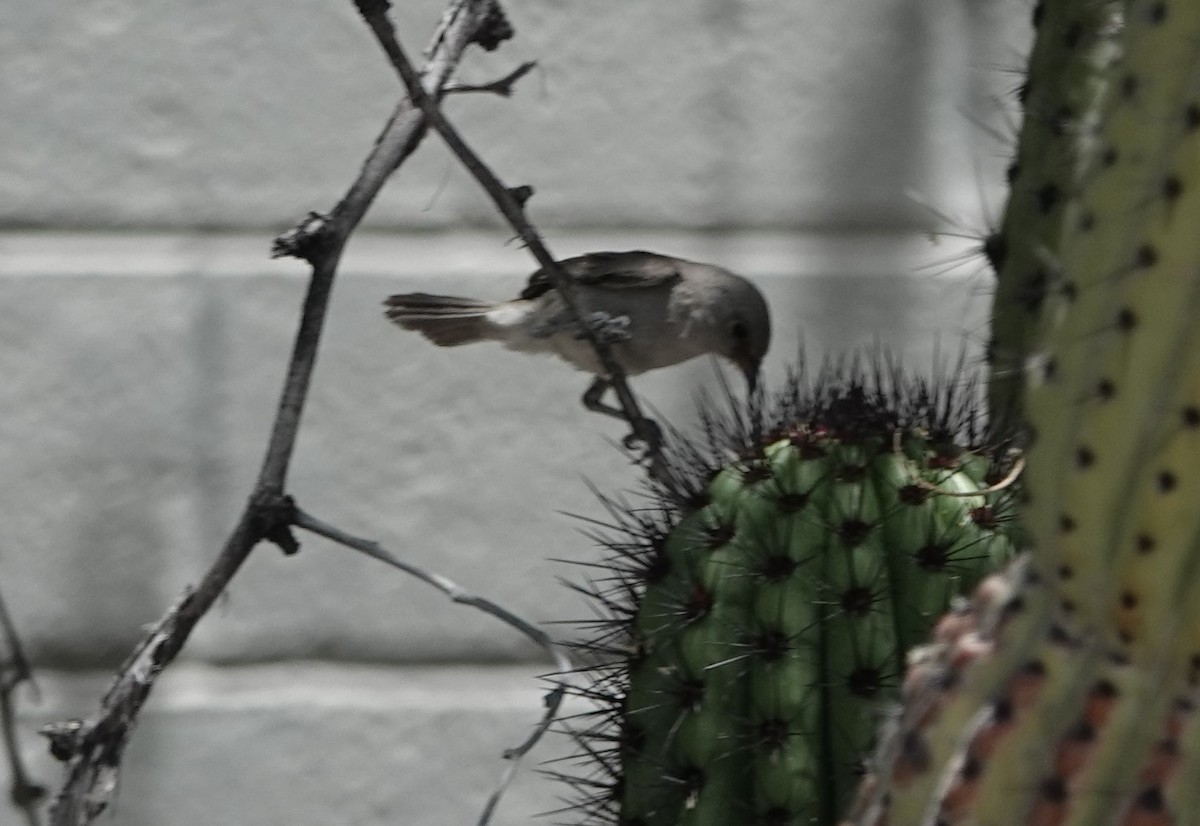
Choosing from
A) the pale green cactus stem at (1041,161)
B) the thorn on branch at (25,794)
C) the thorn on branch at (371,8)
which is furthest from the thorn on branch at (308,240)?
the thorn on branch at (25,794)

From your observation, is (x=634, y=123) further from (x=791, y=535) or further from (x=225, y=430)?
(x=791, y=535)

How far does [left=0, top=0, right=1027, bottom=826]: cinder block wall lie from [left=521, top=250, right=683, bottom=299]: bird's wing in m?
0.12

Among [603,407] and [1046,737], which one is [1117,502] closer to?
[1046,737]

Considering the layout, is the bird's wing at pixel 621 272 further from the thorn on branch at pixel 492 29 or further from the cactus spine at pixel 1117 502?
the cactus spine at pixel 1117 502

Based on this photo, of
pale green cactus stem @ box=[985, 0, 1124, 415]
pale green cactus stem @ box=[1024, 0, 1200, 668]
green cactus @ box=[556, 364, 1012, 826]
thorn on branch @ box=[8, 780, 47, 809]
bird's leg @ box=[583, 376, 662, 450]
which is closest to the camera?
pale green cactus stem @ box=[1024, 0, 1200, 668]

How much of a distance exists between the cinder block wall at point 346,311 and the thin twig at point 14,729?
23 millimetres

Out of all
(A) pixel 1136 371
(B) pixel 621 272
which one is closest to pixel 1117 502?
(A) pixel 1136 371

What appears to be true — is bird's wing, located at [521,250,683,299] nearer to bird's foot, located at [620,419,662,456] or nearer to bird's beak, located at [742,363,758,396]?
bird's beak, located at [742,363,758,396]

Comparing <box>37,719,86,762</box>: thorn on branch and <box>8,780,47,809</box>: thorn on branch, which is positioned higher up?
<box>37,719,86,762</box>: thorn on branch

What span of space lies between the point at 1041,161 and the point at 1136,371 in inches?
15.8

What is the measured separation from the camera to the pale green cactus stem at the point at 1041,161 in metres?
0.78

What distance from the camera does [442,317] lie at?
4.22 feet

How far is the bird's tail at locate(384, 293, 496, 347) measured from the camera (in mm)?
1264

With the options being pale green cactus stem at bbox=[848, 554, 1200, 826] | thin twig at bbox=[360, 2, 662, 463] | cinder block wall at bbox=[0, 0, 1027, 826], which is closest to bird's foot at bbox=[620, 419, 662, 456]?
thin twig at bbox=[360, 2, 662, 463]
